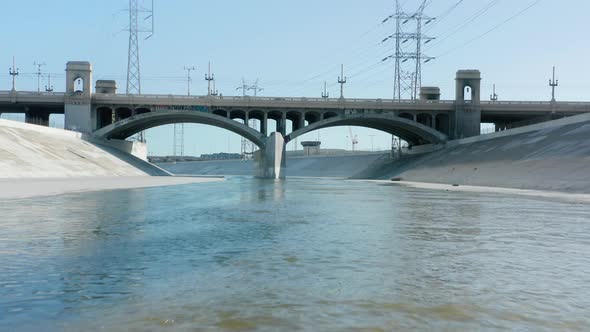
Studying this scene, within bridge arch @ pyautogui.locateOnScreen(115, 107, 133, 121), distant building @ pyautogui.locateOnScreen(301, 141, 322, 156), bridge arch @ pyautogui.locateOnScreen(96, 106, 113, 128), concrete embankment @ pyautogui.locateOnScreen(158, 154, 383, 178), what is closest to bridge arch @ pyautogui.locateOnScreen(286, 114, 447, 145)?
bridge arch @ pyautogui.locateOnScreen(115, 107, 133, 121)

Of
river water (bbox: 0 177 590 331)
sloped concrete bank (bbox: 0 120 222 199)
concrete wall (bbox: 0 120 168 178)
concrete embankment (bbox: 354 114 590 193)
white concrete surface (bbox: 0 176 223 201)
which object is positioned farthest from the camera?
concrete wall (bbox: 0 120 168 178)

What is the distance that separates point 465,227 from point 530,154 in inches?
1652

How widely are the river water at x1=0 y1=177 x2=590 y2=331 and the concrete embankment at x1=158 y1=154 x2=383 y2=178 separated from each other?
110090 millimetres

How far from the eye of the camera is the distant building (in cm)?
17900

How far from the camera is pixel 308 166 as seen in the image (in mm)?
148375

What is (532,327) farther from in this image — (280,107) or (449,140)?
(449,140)

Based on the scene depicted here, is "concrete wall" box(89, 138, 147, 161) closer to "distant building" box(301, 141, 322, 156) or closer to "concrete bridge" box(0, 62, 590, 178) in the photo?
"concrete bridge" box(0, 62, 590, 178)

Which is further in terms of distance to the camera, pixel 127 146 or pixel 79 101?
pixel 127 146

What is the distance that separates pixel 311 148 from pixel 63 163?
127 metres

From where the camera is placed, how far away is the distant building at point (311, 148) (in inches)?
7047

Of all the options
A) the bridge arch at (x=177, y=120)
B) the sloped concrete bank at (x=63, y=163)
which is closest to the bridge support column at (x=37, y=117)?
the bridge arch at (x=177, y=120)

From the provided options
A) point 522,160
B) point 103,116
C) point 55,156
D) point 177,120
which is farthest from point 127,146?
point 522,160

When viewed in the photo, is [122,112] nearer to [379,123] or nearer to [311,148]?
[379,123]

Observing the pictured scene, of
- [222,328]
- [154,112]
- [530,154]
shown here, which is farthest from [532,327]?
Answer: [154,112]
